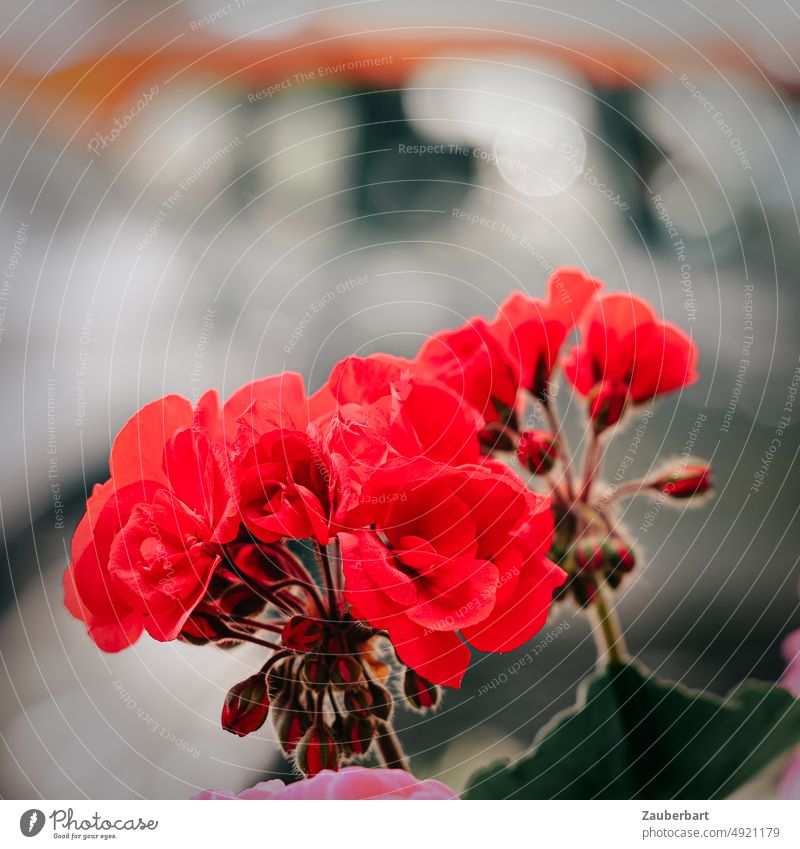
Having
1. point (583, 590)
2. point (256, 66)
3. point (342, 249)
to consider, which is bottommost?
point (583, 590)

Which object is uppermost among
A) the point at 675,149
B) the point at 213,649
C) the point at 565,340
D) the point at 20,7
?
the point at 20,7

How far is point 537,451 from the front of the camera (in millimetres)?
431

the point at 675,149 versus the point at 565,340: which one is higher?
the point at 675,149

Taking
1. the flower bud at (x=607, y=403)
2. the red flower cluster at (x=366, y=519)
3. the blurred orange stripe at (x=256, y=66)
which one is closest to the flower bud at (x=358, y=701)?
the red flower cluster at (x=366, y=519)

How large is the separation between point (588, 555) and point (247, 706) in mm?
223

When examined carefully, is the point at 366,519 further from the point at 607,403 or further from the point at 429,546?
the point at 607,403

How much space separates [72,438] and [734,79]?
1.59ft

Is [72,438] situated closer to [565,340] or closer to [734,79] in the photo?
[565,340]

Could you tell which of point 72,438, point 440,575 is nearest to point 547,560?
point 440,575

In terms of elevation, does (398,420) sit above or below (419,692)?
above

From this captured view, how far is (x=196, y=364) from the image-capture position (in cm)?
45

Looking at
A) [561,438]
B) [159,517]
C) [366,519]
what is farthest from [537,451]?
[159,517]

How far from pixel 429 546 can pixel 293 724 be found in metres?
0.14

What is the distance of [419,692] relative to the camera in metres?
0.42
